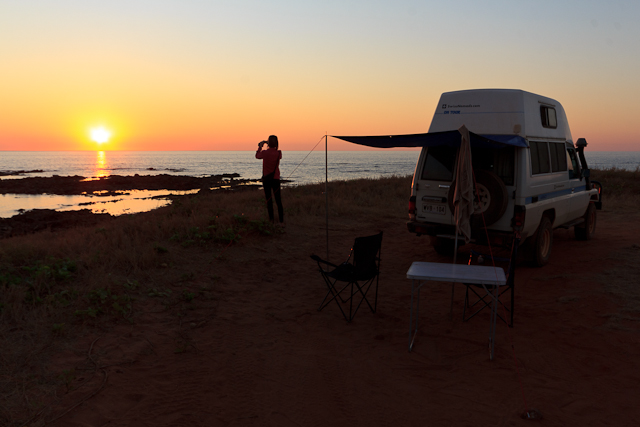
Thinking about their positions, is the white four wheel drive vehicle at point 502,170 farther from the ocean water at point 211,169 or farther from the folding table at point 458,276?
the ocean water at point 211,169

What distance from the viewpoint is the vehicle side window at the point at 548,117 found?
24.2 feet

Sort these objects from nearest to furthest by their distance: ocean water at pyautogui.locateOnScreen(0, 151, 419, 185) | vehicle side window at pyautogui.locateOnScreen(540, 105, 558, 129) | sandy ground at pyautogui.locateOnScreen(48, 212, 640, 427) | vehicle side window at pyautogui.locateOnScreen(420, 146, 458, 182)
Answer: sandy ground at pyautogui.locateOnScreen(48, 212, 640, 427) → vehicle side window at pyautogui.locateOnScreen(420, 146, 458, 182) → vehicle side window at pyautogui.locateOnScreen(540, 105, 558, 129) → ocean water at pyautogui.locateOnScreen(0, 151, 419, 185)

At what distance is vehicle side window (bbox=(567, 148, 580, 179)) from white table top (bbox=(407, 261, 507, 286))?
15.0ft

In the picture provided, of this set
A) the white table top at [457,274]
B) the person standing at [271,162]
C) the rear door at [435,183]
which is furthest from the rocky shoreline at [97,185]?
the white table top at [457,274]

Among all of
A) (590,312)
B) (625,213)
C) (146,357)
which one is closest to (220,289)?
(146,357)

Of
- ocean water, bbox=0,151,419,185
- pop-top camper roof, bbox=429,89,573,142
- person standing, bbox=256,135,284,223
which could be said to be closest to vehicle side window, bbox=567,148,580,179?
pop-top camper roof, bbox=429,89,573,142

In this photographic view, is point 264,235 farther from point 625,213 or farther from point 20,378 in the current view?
point 625,213

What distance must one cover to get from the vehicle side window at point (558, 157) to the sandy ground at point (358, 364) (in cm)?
209

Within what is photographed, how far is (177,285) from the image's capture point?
6.33 m

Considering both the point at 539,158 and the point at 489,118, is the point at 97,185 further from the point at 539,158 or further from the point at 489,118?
the point at 539,158

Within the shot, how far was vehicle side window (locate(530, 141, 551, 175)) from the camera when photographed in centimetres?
689

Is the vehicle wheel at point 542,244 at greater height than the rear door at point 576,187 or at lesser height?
lesser

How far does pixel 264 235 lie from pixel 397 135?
4164mm

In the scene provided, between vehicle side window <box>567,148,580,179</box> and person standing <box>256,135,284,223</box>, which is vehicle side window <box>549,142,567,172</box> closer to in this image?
vehicle side window <box>567,148,580,179</box>
